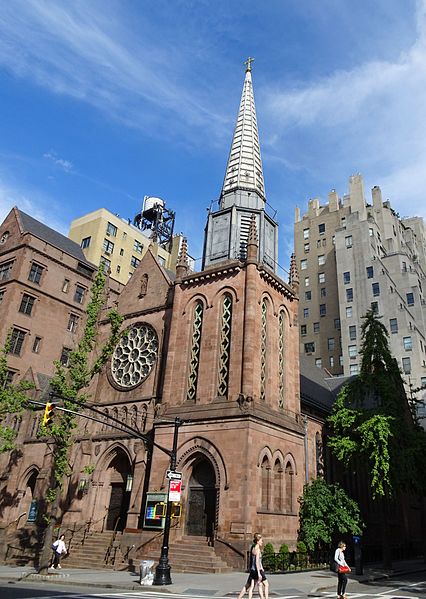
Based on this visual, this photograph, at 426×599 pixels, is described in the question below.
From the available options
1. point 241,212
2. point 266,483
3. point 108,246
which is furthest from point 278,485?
point 108,246

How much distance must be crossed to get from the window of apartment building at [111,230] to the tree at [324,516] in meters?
49.6

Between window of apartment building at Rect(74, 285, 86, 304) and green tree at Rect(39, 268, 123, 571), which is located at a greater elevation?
window of apartment building at Rect(74, 285, 86, 304)

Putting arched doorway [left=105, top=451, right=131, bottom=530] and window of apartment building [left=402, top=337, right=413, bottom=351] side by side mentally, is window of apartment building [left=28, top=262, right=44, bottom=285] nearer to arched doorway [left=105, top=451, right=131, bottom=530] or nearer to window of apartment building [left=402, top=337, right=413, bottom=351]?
arched doorway [left=105, top=451, right=131, bottom=530]

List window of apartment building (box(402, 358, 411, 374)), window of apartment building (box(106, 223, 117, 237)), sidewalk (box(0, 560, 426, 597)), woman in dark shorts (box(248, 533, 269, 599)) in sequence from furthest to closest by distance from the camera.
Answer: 1. window of apartment building (box(106, 223, 117, 237))
2. window of apartment building (box(402, 358, 411, 374))
3. sidewalk (box(0, 560, 426, 597))
4. woman in dark shorts (box(248, 533, 269, 599))

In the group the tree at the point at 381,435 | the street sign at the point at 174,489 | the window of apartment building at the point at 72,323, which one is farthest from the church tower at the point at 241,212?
the window of apartment building at the point at 72,323

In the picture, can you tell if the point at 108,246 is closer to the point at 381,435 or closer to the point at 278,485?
the point at 278,485

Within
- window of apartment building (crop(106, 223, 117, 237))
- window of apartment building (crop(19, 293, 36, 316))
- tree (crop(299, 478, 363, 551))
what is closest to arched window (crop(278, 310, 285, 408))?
tree (crop(299, 478, 363, 551))

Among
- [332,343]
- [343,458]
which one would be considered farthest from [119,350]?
[332,343]

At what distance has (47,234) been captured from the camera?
55281mm

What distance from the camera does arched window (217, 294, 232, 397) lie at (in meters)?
28.9

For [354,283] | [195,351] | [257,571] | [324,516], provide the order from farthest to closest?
[354,283]
[195,351]
[324,516]
[257,571]

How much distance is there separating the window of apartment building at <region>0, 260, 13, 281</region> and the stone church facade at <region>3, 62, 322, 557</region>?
17.0m

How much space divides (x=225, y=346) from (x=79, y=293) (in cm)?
2903

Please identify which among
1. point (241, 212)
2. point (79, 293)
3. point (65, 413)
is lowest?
point (65, 413)
